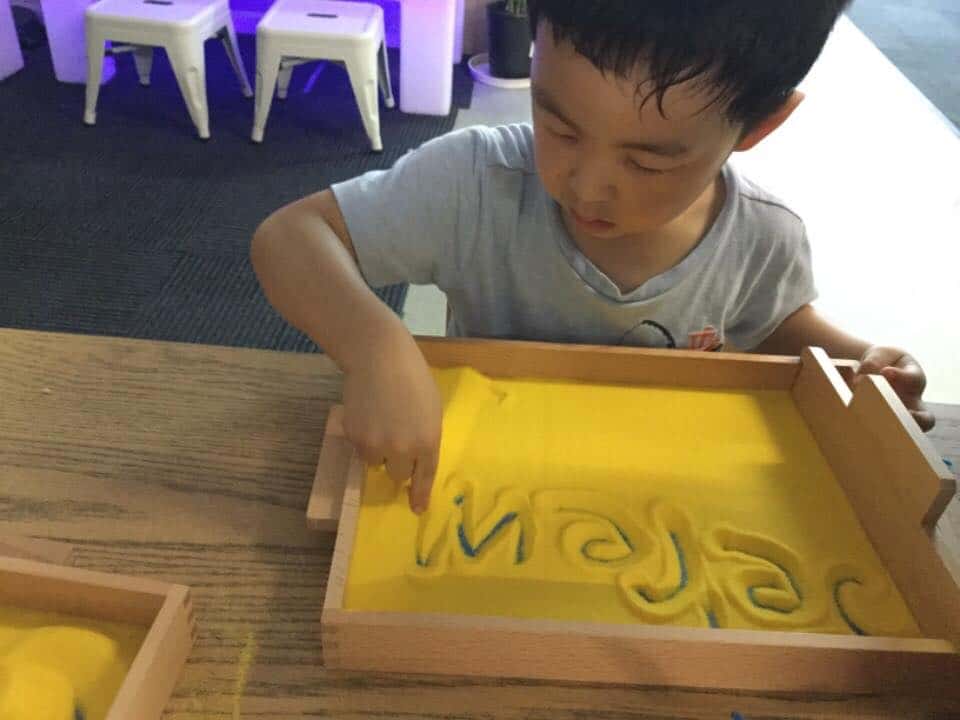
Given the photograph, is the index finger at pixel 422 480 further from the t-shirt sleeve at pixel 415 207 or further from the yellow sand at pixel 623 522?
the t-shirt sleeve at pixel 415 207

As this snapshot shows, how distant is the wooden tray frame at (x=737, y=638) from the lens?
0.38 m

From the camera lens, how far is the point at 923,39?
4027 millimetres

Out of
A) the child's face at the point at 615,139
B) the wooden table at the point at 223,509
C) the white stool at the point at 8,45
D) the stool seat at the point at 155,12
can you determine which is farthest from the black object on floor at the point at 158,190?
the child's face at the point at 615,139

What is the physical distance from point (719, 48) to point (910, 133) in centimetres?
293

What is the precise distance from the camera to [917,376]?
0.61m

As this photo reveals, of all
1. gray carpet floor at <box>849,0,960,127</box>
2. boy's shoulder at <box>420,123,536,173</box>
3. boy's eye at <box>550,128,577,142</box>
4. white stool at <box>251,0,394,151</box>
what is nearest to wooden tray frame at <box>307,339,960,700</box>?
boy's eye at <box>550,128,577,142</box>

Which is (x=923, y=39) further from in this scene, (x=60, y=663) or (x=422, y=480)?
(x=60, y=663)

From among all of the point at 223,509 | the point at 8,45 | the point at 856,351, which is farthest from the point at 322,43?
the point at 223,509

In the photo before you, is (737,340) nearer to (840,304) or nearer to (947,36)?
(840,304)

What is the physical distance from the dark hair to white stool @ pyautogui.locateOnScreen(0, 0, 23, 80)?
291cm

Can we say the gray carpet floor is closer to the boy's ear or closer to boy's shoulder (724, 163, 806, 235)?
boy's shoulder (724, 163, 806, 235)

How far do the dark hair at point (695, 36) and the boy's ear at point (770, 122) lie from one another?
0.06 metres

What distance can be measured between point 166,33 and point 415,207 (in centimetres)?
201

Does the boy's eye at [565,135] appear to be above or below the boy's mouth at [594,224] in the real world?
above
